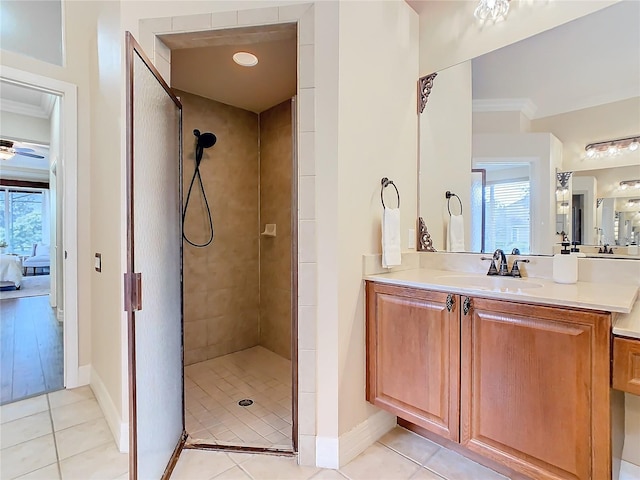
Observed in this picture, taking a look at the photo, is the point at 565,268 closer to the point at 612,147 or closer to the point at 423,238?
the point at 612,147

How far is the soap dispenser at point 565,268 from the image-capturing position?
160 cm

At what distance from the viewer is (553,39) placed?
68.7 inches

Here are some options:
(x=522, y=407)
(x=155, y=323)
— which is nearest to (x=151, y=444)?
(x=155, y=323)

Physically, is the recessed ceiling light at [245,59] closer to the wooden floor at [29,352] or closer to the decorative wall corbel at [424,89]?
the decorative wall corbel at [424,89]

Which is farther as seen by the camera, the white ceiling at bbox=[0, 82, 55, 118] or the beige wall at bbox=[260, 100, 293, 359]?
the white ceiling at bbox=[0, 82, 55, 118]

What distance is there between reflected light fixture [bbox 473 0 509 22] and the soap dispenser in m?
1.39

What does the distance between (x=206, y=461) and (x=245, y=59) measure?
239cm

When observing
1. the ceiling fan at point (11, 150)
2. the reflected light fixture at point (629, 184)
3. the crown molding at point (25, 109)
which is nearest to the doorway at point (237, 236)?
the reflected light fixture at point (629, 184)

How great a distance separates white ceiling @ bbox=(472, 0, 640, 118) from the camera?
1.55 metres

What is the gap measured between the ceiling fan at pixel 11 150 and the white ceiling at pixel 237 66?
13.7 ft

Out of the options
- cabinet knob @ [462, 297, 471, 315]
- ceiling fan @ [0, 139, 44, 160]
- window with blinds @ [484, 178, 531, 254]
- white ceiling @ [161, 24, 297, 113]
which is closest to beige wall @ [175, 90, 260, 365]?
white ceiling @ [161, 24, 297, 113]

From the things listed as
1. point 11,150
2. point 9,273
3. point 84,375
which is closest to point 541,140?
point 84,375

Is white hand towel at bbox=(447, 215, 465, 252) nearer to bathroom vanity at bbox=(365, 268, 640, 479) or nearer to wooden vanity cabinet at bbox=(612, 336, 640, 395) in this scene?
bathroom vanity at bbox=(365, 268, 640, 479)

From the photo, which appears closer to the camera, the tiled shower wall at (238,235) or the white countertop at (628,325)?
the white countertop at (628,325)
